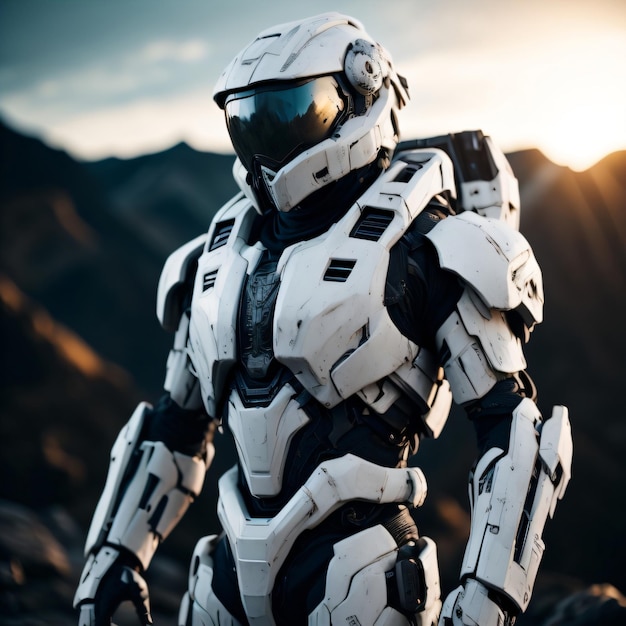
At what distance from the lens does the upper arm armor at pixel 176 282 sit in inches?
132

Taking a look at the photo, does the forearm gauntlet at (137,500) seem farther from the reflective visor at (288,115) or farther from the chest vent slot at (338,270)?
the reflective visor at (288,115)

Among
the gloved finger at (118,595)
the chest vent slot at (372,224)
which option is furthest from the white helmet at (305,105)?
the gloved finger at (118,595)

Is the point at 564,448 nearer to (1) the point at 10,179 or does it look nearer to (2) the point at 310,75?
(2) the point at 310,75

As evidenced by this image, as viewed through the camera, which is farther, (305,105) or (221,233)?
(221,233)

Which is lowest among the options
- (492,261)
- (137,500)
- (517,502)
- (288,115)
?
(137,500)

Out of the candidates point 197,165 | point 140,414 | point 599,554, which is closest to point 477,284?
point 140,414

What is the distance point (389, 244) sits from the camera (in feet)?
9.11

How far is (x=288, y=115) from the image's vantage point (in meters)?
2.83

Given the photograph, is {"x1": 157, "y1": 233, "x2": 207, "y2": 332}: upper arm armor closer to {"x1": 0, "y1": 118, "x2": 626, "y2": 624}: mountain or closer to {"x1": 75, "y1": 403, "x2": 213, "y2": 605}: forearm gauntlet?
{"x1": 75, "y1": 403, "x2": 213, "y2": 605}: forearm gauntlet

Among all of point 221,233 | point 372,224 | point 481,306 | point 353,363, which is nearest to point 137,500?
point 221,233

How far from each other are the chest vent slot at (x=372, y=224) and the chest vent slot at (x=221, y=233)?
0.57 meters

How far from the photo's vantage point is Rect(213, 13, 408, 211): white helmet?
9.29 ft

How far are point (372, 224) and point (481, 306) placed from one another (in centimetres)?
42

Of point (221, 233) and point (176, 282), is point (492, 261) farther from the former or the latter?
point (176, 282)
